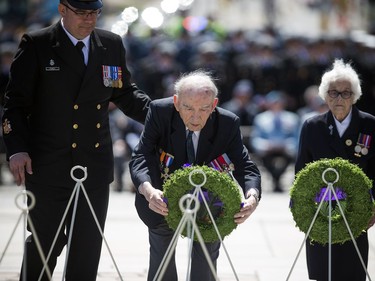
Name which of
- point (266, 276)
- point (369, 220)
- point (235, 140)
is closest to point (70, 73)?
point (235, 140)

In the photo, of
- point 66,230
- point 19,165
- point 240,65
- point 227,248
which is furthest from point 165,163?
point 240,65

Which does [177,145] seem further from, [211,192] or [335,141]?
[335,141]

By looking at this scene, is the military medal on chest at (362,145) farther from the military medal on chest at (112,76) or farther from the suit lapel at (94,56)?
the suit lapel at (94,56)

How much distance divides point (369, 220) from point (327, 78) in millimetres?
1099

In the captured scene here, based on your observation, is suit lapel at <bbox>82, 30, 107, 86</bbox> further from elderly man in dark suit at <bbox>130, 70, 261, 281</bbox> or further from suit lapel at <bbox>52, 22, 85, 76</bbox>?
elderly man in dark suit at <bbox>130, 70, 261, 281</bbox>

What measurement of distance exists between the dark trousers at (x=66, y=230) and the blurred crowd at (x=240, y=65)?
7.20 meters

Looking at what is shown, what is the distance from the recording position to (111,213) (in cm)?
1029

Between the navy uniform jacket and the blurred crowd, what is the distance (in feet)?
22.4

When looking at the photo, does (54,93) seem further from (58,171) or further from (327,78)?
(327,78)

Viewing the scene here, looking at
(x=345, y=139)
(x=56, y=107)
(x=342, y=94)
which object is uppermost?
(x=342, y=94)

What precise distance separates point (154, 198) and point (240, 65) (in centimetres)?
1023

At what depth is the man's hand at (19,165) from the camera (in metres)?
4.98

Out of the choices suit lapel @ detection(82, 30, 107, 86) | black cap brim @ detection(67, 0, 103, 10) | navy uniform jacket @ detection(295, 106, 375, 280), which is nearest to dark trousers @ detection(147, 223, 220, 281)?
navy uniform jacket @ detection(295, 106, 375, 280)

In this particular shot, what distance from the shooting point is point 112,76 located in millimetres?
5434
